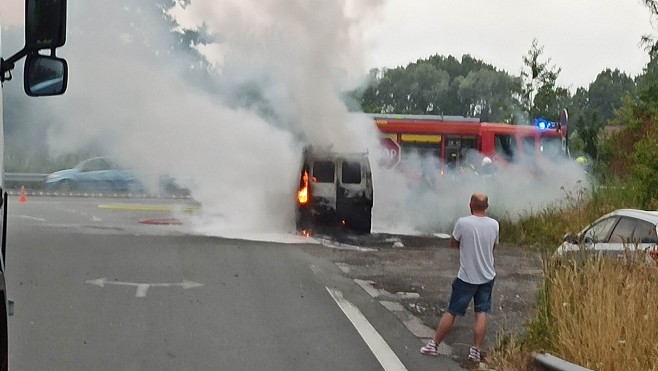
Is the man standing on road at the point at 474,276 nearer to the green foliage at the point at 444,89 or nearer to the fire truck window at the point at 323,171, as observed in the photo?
the fire truck window at the point at 323,171

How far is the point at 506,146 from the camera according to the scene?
31.0 meters

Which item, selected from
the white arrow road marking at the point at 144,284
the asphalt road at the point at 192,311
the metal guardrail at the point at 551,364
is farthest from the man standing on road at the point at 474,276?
the white arrow road marking at the point at 144,284

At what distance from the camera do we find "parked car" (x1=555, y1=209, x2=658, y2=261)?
881 cm

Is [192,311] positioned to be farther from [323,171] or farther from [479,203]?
[323,171]

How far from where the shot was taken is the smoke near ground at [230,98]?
69.8ft

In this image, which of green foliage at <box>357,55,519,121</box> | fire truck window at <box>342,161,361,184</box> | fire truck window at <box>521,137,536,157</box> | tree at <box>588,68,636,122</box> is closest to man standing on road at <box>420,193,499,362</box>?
fire truck window at <box>342,161,361,184</box>

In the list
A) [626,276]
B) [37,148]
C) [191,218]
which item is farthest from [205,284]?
[37,148]

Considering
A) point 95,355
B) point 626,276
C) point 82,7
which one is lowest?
point 95,355

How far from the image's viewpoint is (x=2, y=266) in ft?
17.3

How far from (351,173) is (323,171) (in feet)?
1.83

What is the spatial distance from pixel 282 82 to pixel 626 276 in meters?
14.4

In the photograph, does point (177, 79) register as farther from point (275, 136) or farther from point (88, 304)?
point (88, 304)

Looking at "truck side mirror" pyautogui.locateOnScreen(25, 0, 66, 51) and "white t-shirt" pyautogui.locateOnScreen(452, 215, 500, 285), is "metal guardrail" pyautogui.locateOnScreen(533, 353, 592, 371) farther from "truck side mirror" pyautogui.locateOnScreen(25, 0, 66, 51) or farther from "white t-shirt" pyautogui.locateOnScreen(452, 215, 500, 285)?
"truck side mirror" pyautogui.locateOnScreen(25, 0, 66, 51)

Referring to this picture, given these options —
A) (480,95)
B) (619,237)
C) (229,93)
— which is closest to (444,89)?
(480,95)
